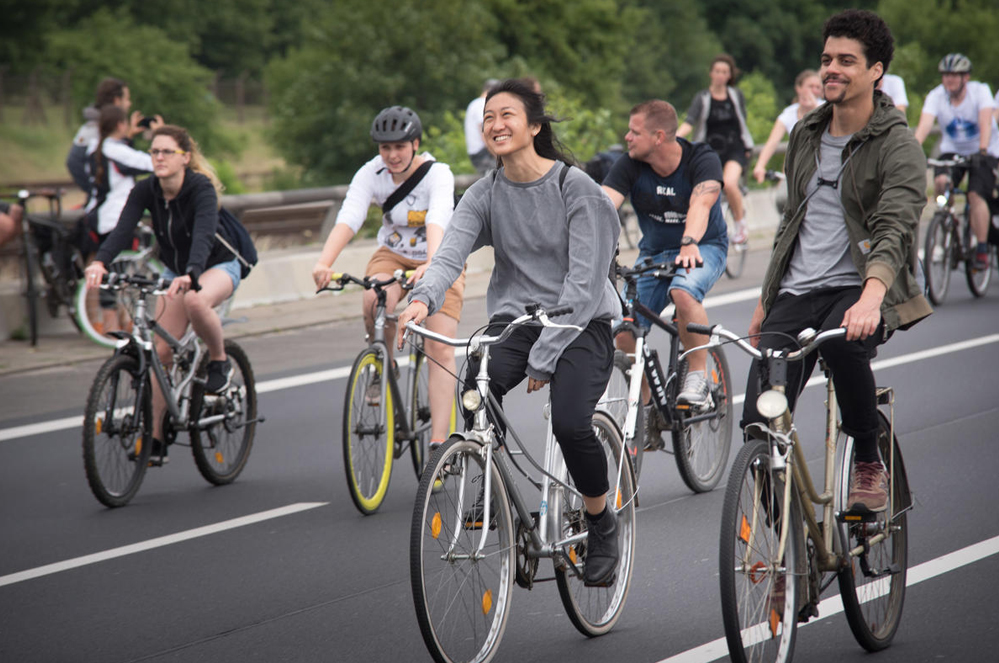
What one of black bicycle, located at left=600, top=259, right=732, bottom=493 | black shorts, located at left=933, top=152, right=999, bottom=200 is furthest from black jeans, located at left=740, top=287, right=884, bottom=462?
black shorts, located at left=933, top=152, right=999, bottom=200

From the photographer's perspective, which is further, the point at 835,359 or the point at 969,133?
the point at 969,133

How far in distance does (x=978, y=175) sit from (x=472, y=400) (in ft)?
31.8

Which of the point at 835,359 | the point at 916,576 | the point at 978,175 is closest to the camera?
the point at 835,359

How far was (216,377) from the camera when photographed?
24.9 feet

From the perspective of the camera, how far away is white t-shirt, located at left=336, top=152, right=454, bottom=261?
7306mm

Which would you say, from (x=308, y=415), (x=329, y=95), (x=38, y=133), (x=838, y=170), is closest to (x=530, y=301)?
(x=838, y=170)

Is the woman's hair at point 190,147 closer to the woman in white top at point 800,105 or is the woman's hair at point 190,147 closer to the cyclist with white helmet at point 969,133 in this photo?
the cyclist with white helmet at point 969,133

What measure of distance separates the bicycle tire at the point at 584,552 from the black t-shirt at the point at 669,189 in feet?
7.52

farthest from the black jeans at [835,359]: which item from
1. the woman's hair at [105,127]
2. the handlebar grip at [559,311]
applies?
the woman's hair at [105,127]

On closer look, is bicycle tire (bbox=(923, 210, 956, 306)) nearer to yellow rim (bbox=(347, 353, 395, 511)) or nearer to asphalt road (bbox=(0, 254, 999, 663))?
asphalt road (bbox=(0, 254, 999, 663))

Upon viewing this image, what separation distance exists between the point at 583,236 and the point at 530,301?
32 centimetres

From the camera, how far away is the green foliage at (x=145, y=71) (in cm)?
5391

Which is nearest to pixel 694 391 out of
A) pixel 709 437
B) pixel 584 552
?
pixel 709 437

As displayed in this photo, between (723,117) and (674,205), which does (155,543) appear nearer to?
(674,205)
